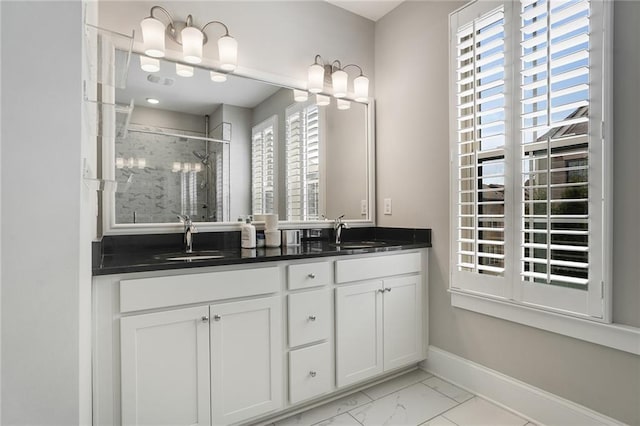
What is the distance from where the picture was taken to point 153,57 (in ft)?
6.39

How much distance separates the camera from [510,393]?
6.28ft

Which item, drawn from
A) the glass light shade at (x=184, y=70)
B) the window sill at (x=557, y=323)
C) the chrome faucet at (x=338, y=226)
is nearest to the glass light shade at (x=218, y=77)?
the glass light shade at (x=184, y=70)

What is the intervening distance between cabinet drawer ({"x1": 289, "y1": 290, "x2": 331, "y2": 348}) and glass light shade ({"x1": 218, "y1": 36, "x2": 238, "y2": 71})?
1430mm

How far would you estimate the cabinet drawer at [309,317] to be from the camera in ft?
5.86

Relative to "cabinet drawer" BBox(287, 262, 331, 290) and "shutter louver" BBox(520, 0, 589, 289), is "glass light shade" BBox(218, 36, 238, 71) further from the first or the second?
"shutter louver" BBox(520, 0, 589, 289)

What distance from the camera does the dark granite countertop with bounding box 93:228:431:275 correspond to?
4.75 ft

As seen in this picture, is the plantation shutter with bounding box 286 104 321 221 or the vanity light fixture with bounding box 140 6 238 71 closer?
the vanity light fixture with bounding box 140 6 238 71

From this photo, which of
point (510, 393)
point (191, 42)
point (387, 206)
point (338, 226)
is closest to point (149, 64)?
point (191, 42)

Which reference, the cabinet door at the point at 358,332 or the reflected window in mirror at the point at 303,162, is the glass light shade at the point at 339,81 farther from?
the cabinet door at the point at 358,332

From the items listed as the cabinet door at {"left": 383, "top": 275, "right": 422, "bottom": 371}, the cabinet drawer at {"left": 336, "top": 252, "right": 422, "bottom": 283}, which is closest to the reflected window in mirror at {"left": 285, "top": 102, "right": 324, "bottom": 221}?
the cabinet drawer at {"left": 336, "top": 252, "right": 422, "bottom": 283}

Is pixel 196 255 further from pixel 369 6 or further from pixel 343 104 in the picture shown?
pixel 369 6

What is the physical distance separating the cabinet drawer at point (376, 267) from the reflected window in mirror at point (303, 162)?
25.1 inches

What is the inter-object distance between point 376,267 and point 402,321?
17.2 inches

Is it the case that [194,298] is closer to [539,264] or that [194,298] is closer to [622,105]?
[539,264]
